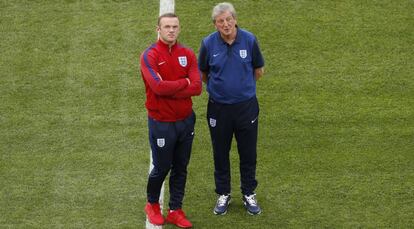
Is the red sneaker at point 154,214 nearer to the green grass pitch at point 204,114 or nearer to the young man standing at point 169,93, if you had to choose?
the green grass pitch at point 204,114

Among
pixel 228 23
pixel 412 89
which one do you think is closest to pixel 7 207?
pixel 228 23

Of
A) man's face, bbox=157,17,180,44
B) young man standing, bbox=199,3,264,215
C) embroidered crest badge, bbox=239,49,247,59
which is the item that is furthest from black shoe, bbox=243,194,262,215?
man's face, bbox=157,17,180,44

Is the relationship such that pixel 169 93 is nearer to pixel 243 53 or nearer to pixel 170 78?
pixel 170 78

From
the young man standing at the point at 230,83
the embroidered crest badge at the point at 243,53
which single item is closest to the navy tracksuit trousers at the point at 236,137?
the young man standing at the point at 230,83

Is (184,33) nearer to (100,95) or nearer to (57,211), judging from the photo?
(100,95)

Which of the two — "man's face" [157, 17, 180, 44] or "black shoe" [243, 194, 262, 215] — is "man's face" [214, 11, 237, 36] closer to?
"man's face" [157, 17, 180, 44]

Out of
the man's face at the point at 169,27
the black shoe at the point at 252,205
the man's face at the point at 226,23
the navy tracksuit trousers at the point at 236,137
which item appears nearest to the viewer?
the man's face at the point at 169,27

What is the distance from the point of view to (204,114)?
409 inches

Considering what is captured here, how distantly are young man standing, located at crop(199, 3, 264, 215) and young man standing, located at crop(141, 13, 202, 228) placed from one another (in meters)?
0.25

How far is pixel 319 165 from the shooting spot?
9555 mm

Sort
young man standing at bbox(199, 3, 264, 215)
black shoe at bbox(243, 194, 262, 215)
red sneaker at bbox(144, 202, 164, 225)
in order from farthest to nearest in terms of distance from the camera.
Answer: black shoe at bbox(243, 194, 262, 215)
red sneaker at bbox(144, 202, 164, 225)
young man standing at bbox(199, 3, 264, 215)

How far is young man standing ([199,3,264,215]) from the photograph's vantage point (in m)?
8.40

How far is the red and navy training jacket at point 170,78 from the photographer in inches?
320

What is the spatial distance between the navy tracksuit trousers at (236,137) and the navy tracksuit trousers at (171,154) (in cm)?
28
